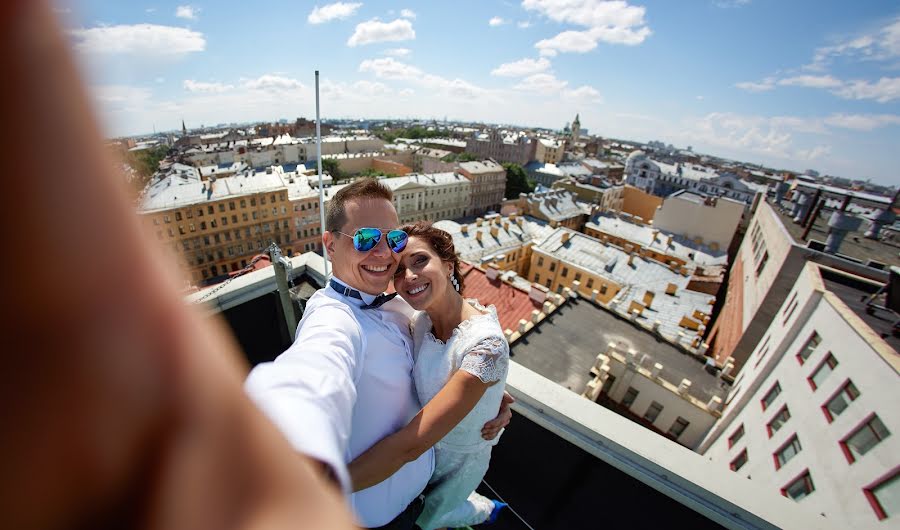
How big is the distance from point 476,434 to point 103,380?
2423 mm

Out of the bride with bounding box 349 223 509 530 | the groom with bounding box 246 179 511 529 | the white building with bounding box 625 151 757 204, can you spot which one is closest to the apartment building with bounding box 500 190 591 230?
the bride with bounding box 349 223 509 530

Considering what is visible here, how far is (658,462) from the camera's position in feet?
8.46

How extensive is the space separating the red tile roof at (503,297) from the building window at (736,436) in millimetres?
7111

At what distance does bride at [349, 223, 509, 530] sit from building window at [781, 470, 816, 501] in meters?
7.76

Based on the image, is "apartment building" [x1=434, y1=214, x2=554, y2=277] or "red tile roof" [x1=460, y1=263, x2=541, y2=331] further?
"apartment building" [x1=434, y1=214, x2=554, y2=277]

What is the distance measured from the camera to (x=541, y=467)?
10.7 feet

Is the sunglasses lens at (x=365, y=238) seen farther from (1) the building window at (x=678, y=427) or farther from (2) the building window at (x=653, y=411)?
(1) the building window at (x=678, y=427)

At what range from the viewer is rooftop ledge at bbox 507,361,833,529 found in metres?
2.38

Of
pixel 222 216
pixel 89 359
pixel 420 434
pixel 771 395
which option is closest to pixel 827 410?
pixel 771 395

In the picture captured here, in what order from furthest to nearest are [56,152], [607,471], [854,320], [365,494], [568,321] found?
[568,321] < [854,320] < [607,471] < [365,494] < [56,152]

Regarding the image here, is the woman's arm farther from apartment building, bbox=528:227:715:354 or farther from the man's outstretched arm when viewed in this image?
apartment building, bbox=528:227:715:354

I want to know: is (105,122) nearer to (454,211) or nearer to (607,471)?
(607,471)

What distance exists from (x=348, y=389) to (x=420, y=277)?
3.50ft

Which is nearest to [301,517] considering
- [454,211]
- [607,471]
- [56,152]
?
[56,152]
